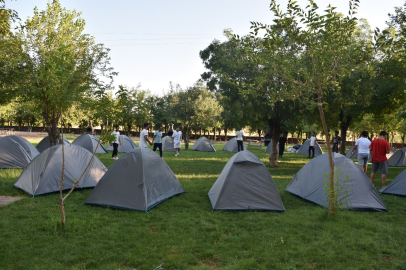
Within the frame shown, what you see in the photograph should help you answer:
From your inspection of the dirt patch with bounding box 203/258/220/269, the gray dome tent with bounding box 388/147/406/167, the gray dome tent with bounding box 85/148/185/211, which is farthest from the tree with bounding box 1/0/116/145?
the gray dome tent with bounding box 388/147/406/167

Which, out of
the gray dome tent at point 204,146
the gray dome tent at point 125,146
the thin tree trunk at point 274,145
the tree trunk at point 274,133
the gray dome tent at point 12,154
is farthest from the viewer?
the gray dome tent at point 204,146

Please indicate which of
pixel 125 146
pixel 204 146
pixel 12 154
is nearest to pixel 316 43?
pixel 12 154

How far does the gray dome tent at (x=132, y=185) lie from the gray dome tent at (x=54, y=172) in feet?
4.11

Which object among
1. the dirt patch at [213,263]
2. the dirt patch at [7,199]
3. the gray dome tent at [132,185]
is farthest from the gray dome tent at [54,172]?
the dirt patch at [213,263]

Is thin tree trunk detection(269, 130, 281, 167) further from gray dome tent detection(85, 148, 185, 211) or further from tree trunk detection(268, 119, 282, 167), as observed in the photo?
gray dome tent detection(85, 148, 185, 211)

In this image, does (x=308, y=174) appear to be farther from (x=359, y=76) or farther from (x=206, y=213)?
(x=359, y=76)

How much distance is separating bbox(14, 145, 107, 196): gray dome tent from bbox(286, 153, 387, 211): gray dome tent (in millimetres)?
6063

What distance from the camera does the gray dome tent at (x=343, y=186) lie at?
7.34m

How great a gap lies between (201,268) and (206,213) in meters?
2.60

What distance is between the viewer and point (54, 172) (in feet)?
27.1

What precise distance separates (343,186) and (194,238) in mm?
3606

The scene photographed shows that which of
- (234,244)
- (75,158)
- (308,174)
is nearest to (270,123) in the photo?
(308,174)

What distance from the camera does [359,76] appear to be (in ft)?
46.8

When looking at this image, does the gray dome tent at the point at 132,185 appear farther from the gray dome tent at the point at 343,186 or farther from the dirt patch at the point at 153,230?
the gray dome tent at the point at 343,186
